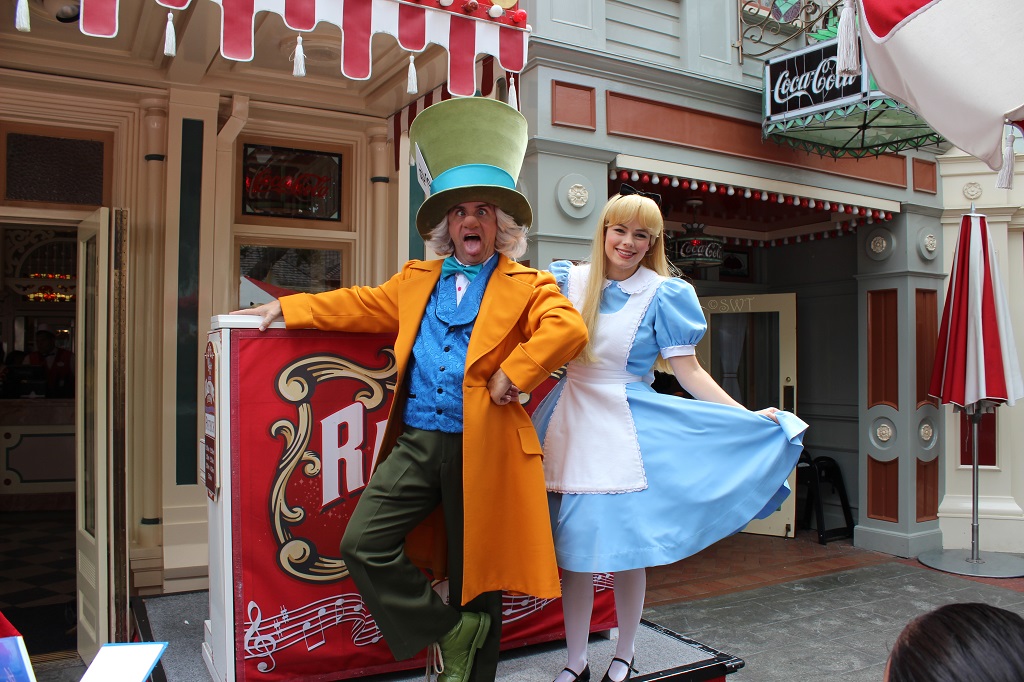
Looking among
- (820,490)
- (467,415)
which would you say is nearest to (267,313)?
(467,415)

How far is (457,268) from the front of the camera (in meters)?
2.63

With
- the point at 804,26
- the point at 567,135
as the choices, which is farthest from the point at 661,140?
the point at 804,26

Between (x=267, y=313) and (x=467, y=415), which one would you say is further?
(x=267, y=313)

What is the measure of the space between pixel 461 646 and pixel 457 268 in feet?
3.84

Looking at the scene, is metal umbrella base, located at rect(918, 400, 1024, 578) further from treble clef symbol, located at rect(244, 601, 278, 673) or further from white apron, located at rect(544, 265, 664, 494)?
treble clef symbol, located at rect(244, 601, 278, 673)

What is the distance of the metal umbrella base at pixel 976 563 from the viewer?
6109 millimetres

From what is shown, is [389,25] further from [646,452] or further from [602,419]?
[646,452]

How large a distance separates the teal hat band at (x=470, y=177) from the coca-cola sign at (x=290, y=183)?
2.65 meters

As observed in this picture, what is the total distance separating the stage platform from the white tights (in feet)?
0.55

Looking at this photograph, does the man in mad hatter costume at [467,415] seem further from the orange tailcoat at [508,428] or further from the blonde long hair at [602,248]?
the blonde long hair at [602,248]

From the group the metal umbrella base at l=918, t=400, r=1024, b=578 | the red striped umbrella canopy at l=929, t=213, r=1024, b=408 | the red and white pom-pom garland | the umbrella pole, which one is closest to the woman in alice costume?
the red and white pom-pom garland

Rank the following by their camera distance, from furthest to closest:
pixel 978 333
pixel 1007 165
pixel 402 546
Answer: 1. pixel 978 333
2. pixel 402 546
3. pixel 1007 165

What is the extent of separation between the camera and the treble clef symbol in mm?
2760

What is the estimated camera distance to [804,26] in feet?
19.2
